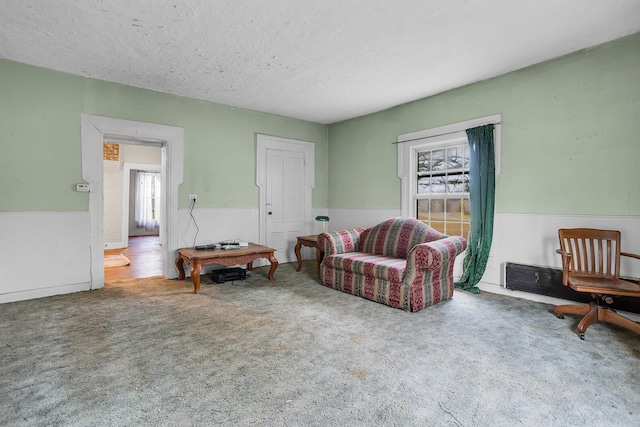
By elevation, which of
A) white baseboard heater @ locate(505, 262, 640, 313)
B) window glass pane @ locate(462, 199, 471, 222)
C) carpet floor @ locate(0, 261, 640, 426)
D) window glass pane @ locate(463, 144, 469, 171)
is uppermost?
window glass pane @ locate(463, 144, 469, 171)

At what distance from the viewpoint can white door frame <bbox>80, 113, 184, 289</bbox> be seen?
3895 millimetres

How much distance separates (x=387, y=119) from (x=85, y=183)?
4.21m

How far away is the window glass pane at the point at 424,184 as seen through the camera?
15.2ft

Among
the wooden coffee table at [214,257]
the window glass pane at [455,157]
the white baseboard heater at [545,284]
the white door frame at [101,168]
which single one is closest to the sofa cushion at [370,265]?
the wooden coffee table at [214,257]

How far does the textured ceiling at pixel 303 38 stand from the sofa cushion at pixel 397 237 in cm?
176

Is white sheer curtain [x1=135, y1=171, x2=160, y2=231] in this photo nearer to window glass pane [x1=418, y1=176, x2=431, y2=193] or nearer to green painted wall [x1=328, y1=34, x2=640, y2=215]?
window glass pane [x1=418, y1=176, x2=431, y2=193]

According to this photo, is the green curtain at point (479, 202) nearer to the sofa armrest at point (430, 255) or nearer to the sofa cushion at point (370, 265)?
the sofa armrest at point (430, 255)

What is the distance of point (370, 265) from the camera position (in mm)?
3484

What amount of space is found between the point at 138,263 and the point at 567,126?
632cm

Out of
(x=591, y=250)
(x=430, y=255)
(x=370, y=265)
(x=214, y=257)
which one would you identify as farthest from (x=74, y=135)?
(x=591, y=250)

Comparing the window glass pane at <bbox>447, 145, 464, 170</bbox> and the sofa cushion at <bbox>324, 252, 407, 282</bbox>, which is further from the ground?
the window glass pane at <bbox>447, 145, 464, 170</bbox>

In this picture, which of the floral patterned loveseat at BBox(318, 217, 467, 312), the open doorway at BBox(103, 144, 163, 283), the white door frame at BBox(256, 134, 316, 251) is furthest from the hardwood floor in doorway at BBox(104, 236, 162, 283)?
the floral patterned loveseat at BBox(318, 217, 467, 312)

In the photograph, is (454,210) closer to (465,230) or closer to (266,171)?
(465,230)

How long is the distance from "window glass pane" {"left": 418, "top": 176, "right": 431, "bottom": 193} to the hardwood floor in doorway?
13.2ft
